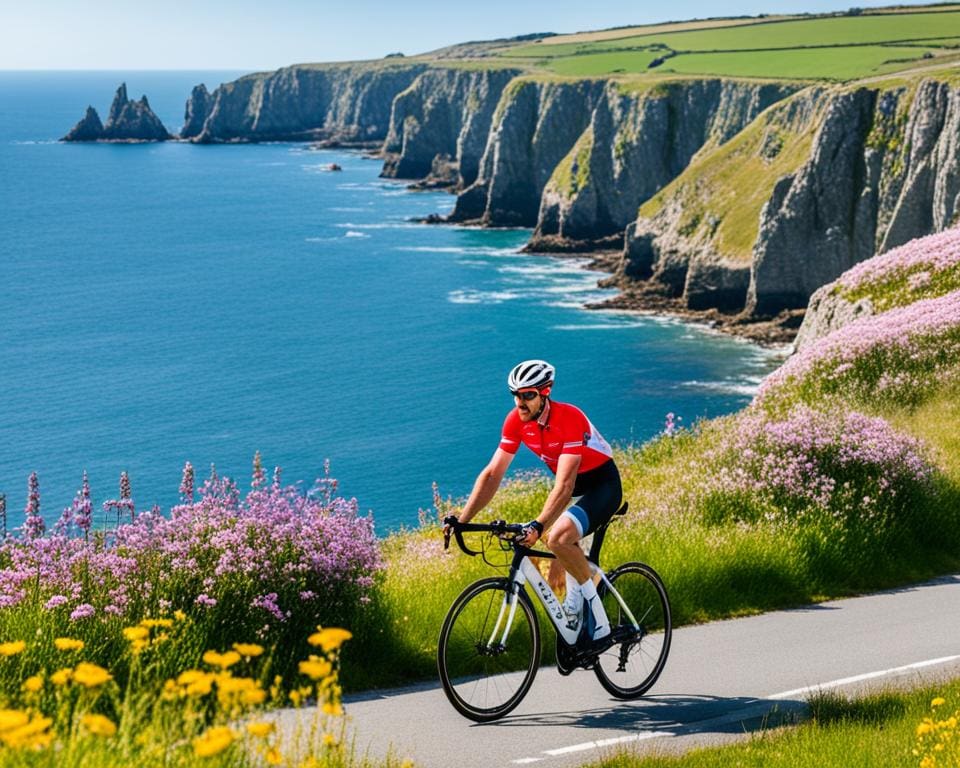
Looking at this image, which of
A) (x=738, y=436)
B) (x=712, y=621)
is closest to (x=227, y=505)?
(x=712, y=621)

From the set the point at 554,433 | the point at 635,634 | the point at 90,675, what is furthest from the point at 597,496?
the point at 90,675

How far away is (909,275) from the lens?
1112 inches

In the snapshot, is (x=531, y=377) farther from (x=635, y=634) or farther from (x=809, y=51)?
(x=809, y=51)

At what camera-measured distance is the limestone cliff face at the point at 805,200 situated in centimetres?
7788

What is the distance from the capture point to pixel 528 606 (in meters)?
9.23

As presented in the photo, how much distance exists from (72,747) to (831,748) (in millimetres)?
5172

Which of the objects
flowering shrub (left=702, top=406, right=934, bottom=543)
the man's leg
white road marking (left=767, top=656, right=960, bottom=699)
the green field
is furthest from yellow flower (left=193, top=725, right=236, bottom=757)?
the green field

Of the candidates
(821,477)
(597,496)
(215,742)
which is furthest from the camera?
(821,477)

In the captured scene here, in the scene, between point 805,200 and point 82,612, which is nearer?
point 82,612

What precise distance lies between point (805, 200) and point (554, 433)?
82499 mm

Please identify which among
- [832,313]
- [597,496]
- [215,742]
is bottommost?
[832,313]

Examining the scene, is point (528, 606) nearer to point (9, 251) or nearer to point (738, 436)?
point (738, 436)

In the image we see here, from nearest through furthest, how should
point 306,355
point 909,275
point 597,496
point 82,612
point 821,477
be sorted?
point 82,612
point 597,496
point 821,477
point 909,275
point 306,355

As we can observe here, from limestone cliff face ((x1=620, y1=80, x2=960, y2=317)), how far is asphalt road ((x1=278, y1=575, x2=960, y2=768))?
64682 mm
